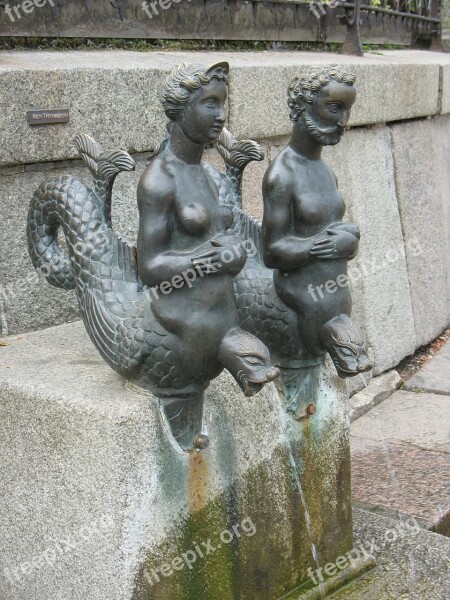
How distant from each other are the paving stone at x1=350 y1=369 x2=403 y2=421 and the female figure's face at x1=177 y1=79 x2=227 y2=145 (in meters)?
2.74

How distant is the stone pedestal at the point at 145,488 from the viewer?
225cm

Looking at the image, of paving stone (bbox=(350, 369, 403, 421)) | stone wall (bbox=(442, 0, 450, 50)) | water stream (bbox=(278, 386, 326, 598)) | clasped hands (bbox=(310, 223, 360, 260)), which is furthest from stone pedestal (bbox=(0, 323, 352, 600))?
stone wall (bbox=(442, 0, 450, 50))

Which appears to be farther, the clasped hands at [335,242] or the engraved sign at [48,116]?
the engraved sign at [48,116]

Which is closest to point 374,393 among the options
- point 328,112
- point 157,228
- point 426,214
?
point 426,214

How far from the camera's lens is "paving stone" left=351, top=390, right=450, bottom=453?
14.3 ft

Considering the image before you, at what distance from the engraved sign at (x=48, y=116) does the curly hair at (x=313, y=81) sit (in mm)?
901

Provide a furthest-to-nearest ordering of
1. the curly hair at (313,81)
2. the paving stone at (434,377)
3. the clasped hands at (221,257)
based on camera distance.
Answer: the paving stone at (434,377)
the curly hair at (313,81)
the clasped hands at (221,257)

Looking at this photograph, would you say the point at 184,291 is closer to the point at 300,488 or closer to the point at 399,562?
the point at 300,488

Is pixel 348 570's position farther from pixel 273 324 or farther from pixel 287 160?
pixel 287 160

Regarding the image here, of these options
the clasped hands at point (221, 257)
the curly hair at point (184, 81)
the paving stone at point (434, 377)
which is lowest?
the paving stone at point (434, 377)

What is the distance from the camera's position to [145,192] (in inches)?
86.2

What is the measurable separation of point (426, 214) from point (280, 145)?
180 cm

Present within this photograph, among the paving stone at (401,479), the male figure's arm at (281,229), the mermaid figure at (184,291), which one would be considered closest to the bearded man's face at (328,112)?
Answer: the male figure's arm at (281,229)

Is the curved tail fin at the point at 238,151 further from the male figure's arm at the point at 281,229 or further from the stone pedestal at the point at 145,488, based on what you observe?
the stone pedestal at the point at 145,488
